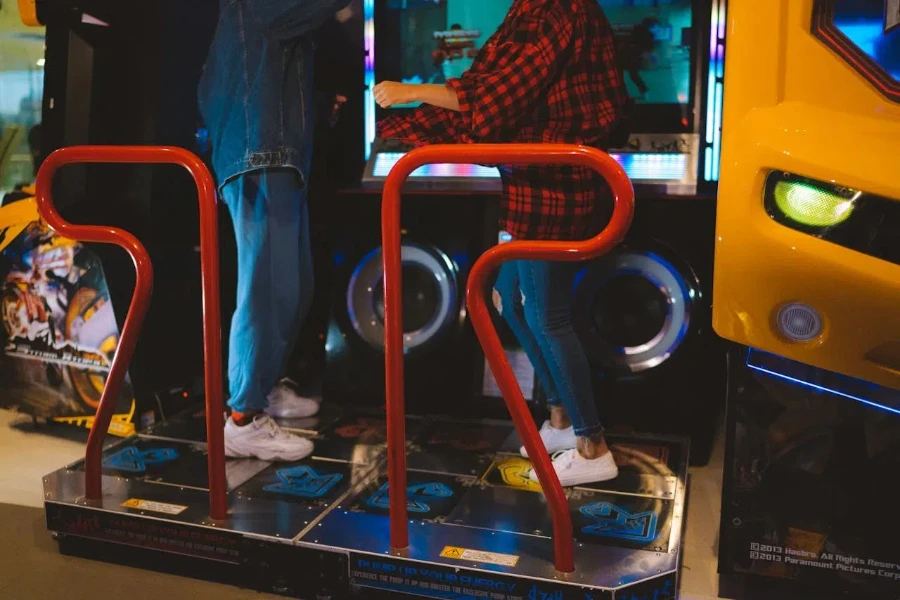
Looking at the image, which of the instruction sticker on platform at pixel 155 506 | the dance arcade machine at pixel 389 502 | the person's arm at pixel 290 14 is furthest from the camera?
the person's arm at pixel 290 14

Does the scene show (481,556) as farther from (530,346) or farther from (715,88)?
(715,88)

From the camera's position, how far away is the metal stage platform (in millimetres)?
1800

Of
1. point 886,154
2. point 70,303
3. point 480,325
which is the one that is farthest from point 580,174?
point 70,303

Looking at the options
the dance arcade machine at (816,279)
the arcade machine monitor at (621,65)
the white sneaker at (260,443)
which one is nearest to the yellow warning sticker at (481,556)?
the dance arcade machine at (816,279)

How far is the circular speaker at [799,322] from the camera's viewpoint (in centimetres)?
153

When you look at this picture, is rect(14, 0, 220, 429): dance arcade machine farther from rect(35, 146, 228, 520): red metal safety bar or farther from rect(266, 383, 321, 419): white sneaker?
rect(35, 146, 228, 520): red metal safety bar

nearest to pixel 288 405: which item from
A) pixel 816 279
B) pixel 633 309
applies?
pixel 633 309

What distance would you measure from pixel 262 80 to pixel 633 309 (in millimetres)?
1294

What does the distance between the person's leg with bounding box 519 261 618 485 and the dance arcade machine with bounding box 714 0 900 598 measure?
0.49 metres

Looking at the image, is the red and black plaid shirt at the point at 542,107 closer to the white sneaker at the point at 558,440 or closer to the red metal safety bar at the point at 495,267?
the red metal safety bar at the point at 495,267

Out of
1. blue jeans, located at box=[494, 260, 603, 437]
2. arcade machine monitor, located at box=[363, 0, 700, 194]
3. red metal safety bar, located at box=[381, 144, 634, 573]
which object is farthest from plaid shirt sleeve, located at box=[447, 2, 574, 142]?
arcade machine monitor, located at box=[363, 0, 700, 194]

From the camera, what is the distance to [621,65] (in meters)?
2.82

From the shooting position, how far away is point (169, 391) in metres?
2.94

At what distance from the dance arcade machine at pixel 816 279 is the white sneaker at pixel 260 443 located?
1.21 metres
